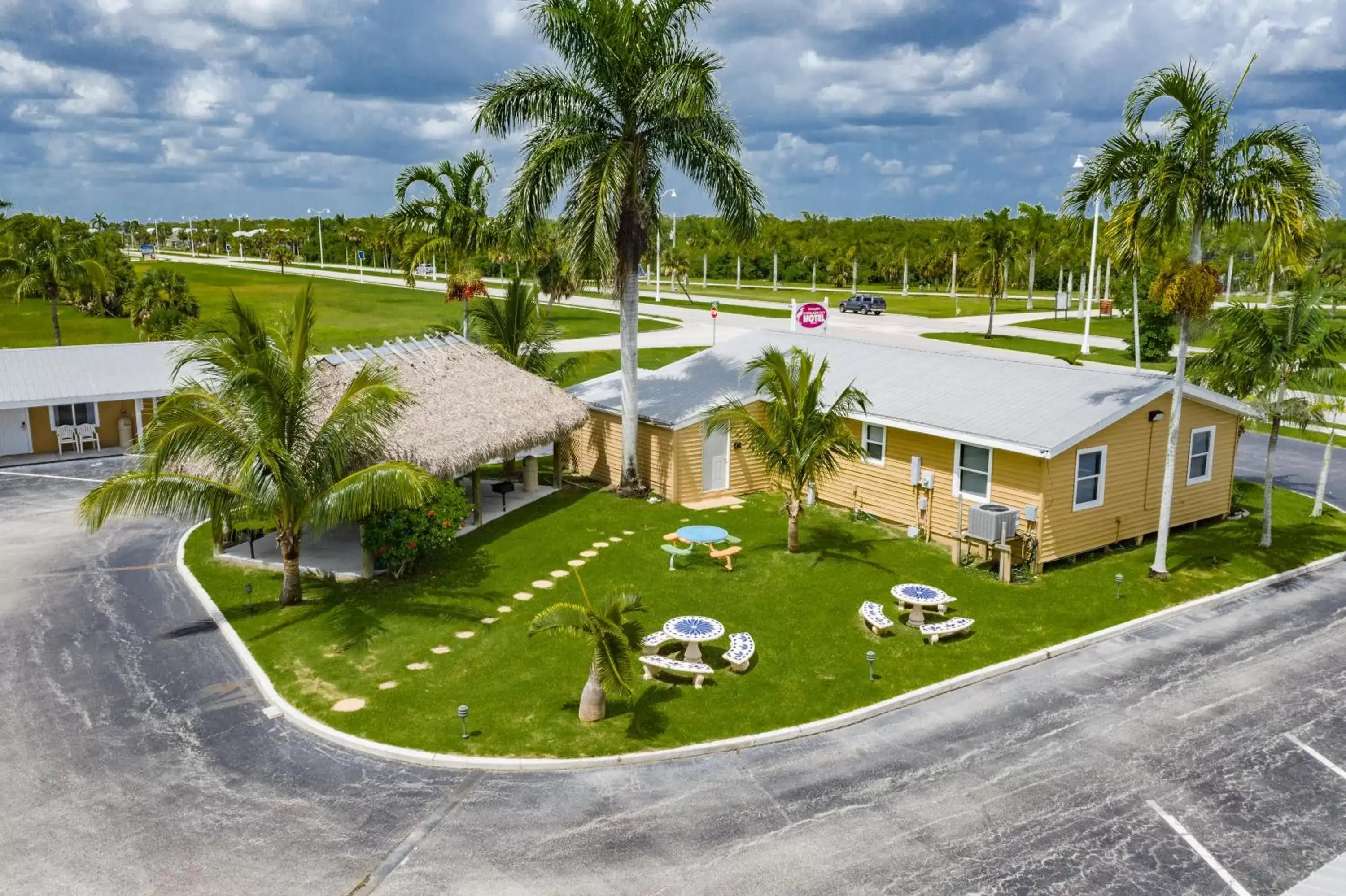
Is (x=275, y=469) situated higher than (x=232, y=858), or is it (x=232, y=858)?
(x=275, y=469)

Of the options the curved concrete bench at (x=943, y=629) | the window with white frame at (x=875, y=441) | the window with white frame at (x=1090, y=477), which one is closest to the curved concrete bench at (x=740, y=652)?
the curved concrete bench at (x=943, y=629)

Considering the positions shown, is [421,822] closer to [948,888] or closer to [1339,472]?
[948,888]

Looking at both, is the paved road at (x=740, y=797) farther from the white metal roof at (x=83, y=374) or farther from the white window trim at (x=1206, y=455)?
the white metal roof at (x=83, y=374)

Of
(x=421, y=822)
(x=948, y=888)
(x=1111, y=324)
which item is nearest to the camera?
(x=948, y=888)

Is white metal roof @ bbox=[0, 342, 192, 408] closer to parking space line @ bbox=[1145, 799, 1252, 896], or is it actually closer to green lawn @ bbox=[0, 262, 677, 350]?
green lawn @ bbox=[0, 262, 677, 350]

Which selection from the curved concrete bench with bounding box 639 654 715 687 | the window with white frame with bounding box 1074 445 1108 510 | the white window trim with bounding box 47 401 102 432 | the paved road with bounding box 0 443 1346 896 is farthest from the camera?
the white window trim with bounding box 47 401 102 432

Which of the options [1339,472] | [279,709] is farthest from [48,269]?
[1339,472]

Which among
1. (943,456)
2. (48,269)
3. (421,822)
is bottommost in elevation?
(421,822)

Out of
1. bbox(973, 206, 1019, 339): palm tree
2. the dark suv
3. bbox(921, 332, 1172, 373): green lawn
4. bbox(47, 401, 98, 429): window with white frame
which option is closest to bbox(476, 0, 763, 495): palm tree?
bbox(47, 401, 98, 429): window with white frame
